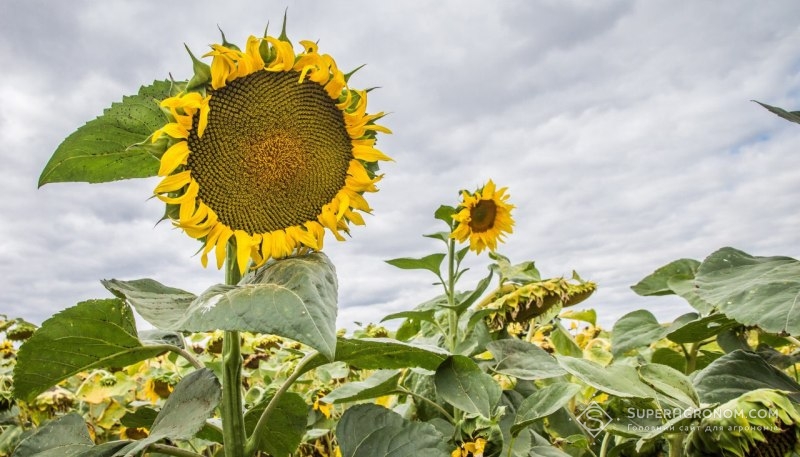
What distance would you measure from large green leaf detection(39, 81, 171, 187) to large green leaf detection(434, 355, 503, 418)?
798 mm

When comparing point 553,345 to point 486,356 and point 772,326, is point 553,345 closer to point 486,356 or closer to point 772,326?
point 486,356

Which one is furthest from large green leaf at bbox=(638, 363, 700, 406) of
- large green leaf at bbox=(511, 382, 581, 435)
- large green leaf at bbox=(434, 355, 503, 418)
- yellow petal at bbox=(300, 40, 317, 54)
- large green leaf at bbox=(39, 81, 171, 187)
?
large green leaf at bbox=(39, 81, 171, 187)

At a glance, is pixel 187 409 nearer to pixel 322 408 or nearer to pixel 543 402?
pixel 543 402

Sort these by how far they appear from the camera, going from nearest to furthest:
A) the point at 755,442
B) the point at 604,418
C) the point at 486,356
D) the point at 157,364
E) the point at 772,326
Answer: the point at 755,442, the point at 772,326, the point at 604,418, the point at 486,356, the point at 157,364

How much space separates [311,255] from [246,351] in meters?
2.32

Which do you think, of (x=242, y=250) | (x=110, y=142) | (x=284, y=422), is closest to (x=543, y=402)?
(x=284, y=422)

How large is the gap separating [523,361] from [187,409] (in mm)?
908

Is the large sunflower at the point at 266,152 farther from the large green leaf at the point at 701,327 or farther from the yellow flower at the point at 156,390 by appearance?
the yellow flower at the point at 156,390

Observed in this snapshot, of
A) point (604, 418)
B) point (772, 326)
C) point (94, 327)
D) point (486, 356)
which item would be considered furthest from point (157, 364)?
point (772, 326)

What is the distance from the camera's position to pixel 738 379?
114 centimetres

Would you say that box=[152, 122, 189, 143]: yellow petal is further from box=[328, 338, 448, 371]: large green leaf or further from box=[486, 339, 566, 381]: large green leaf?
box=[486, 339, 566, 381]: large green leaf

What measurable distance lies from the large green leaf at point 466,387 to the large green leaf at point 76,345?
0.62 meters

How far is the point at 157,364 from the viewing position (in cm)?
328

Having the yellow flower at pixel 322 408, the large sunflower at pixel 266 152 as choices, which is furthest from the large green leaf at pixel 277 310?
the yellow flower at pixel 322 408
